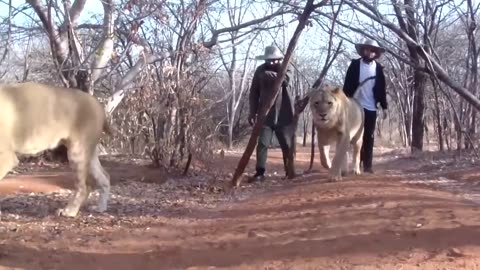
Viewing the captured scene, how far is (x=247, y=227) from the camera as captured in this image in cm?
696

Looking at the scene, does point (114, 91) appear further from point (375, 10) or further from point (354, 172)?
point (375, 10)

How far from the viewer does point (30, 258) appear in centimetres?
571

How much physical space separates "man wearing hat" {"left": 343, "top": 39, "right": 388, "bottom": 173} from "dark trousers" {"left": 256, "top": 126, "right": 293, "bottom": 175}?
1136 mm

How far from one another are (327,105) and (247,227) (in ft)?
13.3

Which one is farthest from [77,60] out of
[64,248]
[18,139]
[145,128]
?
[64,248]

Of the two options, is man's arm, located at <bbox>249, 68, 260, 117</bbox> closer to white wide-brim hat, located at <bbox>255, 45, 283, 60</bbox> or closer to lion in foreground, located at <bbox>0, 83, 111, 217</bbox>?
white wide-brim hat, located at <bbox>255, 45, 283, 60</bbox>

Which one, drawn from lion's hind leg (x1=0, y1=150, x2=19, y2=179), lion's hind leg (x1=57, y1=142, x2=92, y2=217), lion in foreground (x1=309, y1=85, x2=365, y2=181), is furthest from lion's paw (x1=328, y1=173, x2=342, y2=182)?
lion's hind leg (x1=0, y1=150, x2=19, y2=179)

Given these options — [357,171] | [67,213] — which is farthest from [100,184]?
[357,171]

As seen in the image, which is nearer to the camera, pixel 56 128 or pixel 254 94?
pixel 56 128

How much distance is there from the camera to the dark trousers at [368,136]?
39.0 ft

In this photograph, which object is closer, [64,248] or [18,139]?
[64,248]

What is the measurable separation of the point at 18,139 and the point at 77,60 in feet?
13.5

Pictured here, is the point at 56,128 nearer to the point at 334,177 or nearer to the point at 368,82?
the point at 334,177

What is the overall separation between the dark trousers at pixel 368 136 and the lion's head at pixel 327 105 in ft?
3.67
